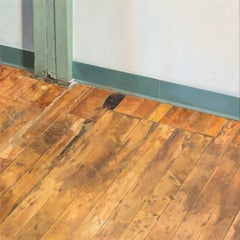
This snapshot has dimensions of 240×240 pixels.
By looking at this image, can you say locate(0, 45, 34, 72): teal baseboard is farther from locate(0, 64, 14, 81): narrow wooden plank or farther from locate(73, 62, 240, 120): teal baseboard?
locate(73, 62, 240, 120): teal baseboard

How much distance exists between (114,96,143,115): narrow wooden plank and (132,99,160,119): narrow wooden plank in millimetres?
15

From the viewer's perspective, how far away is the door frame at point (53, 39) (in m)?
2.30

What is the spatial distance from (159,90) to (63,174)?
0.55 meters

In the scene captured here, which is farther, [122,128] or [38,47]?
[38,47]

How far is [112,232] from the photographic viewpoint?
1.77 metres

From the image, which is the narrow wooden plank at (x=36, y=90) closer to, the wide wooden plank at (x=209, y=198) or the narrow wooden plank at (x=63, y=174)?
the narrow wooden plank at (x=63, y=174)

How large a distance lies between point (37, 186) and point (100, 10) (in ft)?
2.38

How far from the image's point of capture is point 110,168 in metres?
2.01

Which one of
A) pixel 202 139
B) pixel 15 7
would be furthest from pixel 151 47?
pixel 15 7

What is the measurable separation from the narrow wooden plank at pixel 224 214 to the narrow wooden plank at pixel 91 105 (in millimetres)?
592

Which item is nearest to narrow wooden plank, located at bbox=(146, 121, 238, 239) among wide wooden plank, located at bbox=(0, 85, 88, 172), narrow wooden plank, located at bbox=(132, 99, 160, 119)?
narrow wooden plank, located at bbox=(132, 99, 160, 119)

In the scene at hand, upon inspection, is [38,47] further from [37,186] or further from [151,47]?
[37,186]

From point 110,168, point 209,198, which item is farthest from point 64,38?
point 209,198

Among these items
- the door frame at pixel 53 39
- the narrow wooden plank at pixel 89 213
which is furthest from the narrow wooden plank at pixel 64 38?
the narrow wooden plank at pixel 89 213
